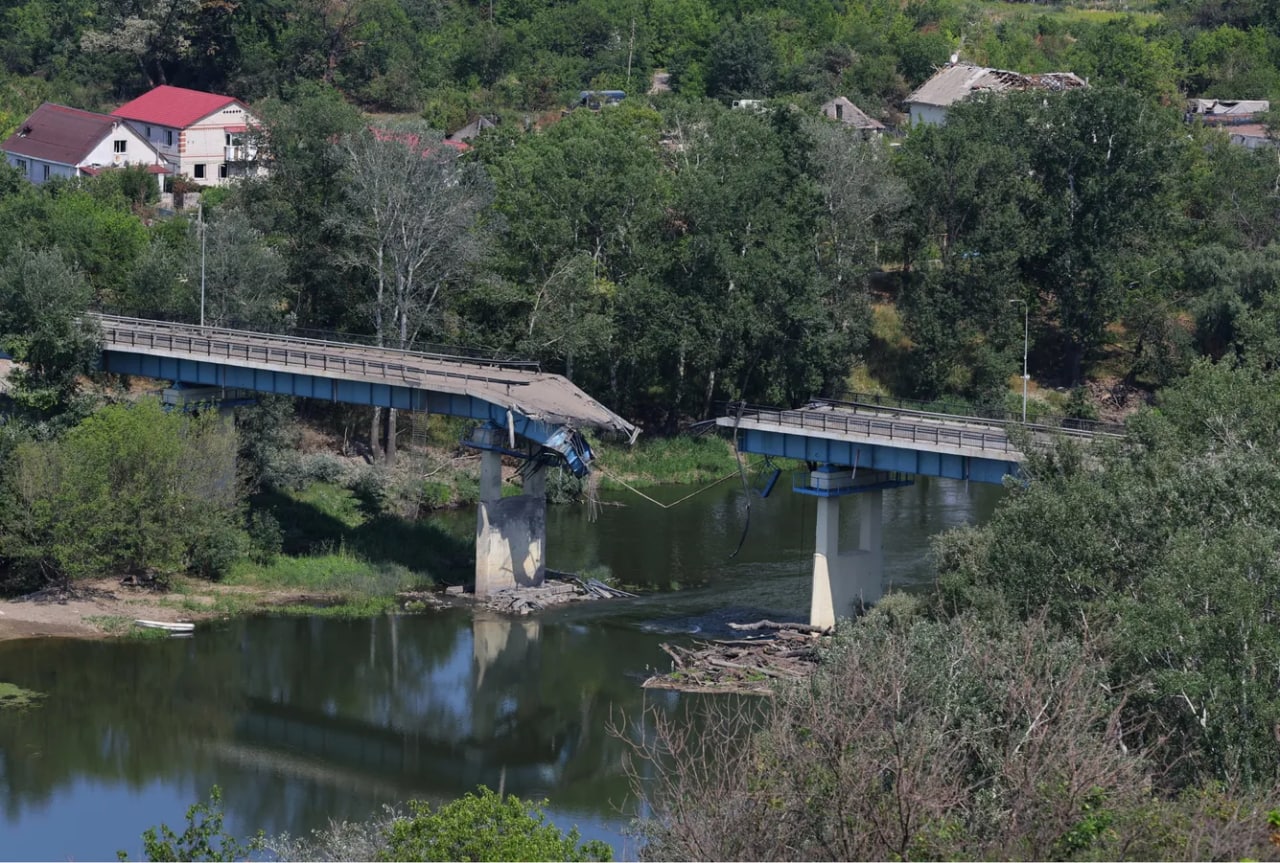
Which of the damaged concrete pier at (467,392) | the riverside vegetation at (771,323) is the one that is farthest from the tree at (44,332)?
the damaged concrete pier at (467,392)

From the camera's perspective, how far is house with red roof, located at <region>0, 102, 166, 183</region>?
10388cm

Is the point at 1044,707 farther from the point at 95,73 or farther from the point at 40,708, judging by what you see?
the point at 95,73

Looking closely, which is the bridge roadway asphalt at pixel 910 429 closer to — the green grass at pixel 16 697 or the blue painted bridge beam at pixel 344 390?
the blue painted bridge beam at pixel 344 390

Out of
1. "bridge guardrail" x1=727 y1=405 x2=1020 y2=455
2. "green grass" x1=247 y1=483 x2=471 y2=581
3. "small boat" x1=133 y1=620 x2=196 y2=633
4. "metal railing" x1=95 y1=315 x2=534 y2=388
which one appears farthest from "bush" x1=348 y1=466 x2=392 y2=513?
"bridge guardrail" x1=727 y1=405 x2=1020 y2=455

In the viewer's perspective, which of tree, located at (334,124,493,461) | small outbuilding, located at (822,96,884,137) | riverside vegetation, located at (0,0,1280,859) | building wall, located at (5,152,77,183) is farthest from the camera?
small outbuilding, located at (822,96,884,137)

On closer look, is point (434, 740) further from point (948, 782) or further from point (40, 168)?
point (40, 168)

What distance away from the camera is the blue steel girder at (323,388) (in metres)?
62.7

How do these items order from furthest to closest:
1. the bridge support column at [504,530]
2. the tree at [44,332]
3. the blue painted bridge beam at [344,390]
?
the tree at [44,332] < the bridge support column at [504,530] < the blue painted bridge beam at [344,390]

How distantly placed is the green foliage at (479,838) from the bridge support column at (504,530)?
3010 centimetres

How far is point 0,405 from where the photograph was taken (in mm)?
67625

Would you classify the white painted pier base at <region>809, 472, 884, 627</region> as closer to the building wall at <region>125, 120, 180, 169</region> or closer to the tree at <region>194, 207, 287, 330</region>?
the tree at <region>194, 207, 287, 330</region>

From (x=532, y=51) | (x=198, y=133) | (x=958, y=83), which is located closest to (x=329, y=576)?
(x=198, y=133)

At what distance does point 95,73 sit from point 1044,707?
101351 millimetres

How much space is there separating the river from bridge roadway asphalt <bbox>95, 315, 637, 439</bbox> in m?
6.25
